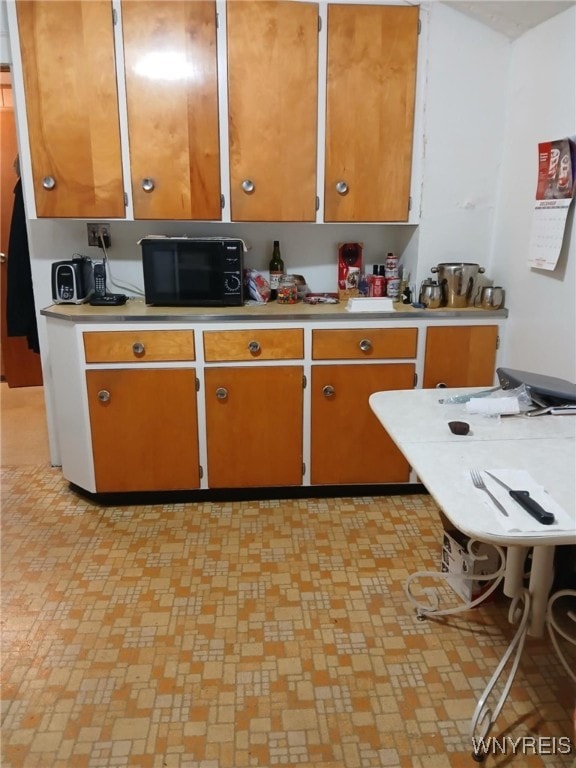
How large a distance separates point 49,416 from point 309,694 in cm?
202

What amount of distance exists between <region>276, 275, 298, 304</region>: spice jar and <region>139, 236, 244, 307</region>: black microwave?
24cm

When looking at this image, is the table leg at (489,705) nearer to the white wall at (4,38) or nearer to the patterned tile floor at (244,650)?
the patterned tile floor at (244,650)

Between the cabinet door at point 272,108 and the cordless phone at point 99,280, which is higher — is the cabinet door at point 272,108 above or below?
above

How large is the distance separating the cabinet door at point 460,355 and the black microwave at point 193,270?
3.03 ft

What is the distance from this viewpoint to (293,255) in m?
2.98

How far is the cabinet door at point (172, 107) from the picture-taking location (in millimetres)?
2359

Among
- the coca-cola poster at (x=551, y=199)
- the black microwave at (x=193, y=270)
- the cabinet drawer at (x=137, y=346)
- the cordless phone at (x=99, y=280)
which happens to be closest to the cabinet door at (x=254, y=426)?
the cabinet drawer at (x=137, y=346)

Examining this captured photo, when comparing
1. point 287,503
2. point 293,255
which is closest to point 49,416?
point 287,503

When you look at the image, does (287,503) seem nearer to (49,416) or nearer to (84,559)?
(84,559)

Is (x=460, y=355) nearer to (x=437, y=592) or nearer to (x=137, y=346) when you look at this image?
(x=437, y=592)

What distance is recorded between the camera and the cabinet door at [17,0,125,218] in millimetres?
2330

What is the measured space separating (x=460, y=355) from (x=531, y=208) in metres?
0.69

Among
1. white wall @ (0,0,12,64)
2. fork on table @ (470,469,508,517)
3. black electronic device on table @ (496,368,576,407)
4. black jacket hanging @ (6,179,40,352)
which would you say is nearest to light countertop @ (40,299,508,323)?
black jacket hanging @ (6,179,40,352)

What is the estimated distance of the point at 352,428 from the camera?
2.68 metres
